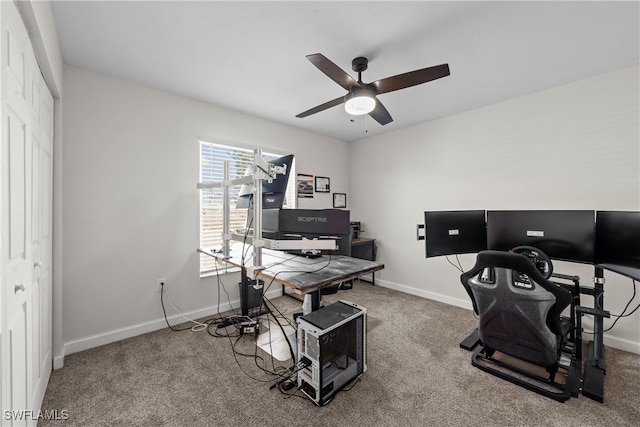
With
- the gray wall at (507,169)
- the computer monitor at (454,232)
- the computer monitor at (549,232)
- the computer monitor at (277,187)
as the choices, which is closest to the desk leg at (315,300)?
the computer monitor at (277,187)

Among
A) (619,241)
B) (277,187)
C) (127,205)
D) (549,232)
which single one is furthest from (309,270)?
(619,241)

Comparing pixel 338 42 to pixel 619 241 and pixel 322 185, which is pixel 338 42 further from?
pixel 619 241

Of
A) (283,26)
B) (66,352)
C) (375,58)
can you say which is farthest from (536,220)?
(66,352)

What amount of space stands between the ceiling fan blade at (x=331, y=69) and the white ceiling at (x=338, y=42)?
296mm

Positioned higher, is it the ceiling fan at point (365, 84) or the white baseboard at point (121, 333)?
the ceiling fan at point (365, 84)

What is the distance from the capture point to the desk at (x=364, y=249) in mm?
4006

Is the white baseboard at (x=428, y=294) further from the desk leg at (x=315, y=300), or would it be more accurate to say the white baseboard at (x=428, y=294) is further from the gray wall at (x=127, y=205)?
the gray wall at (x=127, y=205)

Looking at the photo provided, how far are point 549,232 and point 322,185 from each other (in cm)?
291

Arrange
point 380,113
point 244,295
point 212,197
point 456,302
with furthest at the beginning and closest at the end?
point 456,302 → point 212,197 → point 244,295 → point 380,113

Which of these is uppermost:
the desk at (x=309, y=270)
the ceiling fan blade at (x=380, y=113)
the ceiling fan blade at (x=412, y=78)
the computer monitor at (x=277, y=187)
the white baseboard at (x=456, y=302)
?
the ceiling fan blade at (x=412, y=78)

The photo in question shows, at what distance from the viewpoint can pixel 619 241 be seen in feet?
6.34

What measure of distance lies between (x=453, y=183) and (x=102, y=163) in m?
3.95

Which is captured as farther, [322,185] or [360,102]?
[322,185]

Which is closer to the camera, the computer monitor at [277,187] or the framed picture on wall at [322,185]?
the computer monitor at [277,187]
